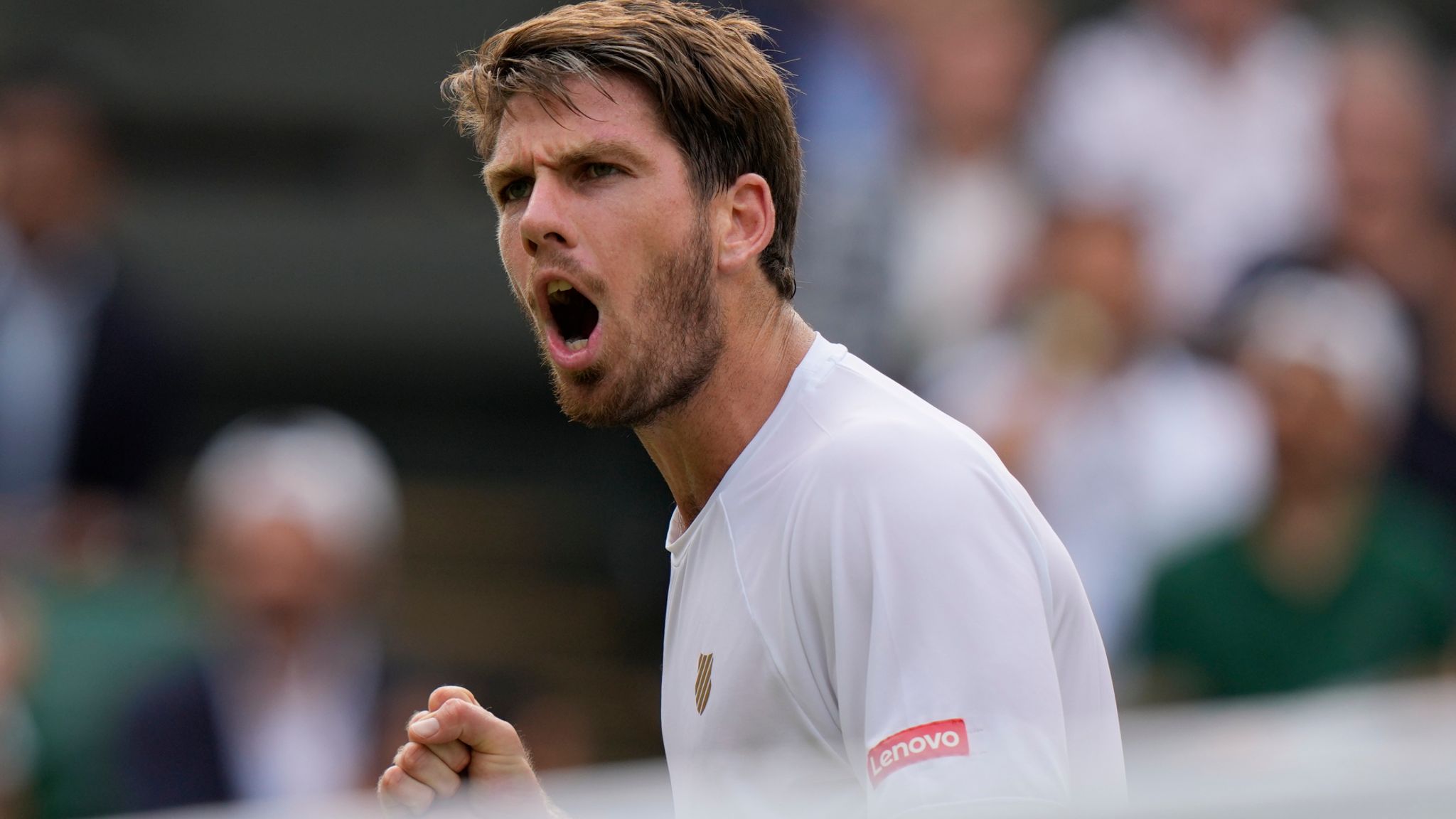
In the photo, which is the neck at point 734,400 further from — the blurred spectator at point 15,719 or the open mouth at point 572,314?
the blurred spectator at point 15,719

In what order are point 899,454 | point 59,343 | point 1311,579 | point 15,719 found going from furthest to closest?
point 59,343, point 15,719, point 1311,579, point 899,454

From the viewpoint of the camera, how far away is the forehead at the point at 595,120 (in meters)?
2.32

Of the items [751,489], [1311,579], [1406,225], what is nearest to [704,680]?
[751,489]

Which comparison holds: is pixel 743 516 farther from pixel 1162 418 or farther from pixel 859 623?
pixel 1162 418

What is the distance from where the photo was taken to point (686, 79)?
236 centimetres

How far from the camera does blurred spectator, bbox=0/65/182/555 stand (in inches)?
216

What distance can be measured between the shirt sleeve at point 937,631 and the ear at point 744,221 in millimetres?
446

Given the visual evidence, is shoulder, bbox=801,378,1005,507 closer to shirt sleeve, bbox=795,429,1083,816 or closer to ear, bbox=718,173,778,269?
shirt sleeve, bbox=795,429,1083,816

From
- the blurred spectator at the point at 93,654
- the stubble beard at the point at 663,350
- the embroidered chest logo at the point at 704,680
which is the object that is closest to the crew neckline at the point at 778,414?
the stubble beard at the point at 663,350

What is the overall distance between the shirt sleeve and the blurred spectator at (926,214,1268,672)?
9.13 feet

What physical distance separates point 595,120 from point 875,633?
776mm

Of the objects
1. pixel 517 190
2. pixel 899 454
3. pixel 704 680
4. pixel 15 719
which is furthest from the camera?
pixel 15 719

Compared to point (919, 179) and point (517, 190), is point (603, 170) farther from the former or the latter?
point (919, 179)

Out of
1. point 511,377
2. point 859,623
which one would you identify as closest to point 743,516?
point 859,623
